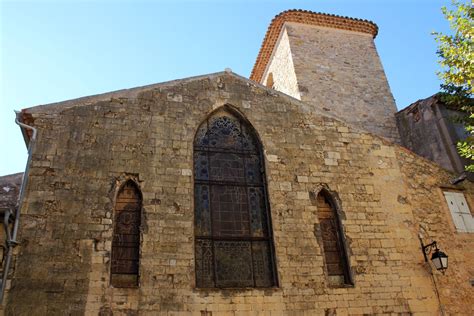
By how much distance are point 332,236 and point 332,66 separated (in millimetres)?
7598

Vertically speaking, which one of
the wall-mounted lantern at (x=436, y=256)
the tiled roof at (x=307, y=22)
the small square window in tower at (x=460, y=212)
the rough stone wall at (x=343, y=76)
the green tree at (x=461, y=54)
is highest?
the tiled roof at (x=307, y=22)

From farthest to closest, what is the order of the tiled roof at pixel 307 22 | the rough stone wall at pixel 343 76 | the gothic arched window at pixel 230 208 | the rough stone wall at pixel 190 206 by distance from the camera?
the tiled roof at pixel 307 22
the rough stone wall at pixel 343 76
the gothic arched window at pixel 230 208
the rough stone wall at pixel 190 206

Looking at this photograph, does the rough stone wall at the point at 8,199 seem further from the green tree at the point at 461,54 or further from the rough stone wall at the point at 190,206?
the green tree at the point at 461,54

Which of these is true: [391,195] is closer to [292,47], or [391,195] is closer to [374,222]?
[374,222]

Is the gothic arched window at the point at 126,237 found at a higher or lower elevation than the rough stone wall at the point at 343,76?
lower

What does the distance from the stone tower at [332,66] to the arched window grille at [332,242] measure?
517cm

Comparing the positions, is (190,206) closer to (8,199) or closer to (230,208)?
(230,208)

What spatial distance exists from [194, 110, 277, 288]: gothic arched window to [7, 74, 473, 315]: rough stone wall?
0.82ft

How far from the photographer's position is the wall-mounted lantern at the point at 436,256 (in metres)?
7.20

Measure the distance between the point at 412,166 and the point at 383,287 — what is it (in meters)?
2.80

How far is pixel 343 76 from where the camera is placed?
13.3m

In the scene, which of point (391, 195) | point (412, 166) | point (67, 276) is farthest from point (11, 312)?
point (412, 166)

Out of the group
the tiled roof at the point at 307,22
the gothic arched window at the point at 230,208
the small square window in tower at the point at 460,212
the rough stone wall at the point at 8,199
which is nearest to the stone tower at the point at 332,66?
the tiled roof at the point at 307,22

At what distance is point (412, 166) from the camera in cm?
850
